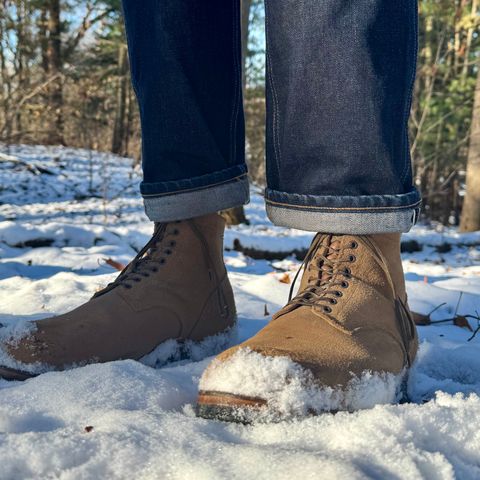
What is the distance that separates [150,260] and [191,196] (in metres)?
0.18

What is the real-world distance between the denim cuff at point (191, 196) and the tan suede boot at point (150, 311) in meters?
0.03

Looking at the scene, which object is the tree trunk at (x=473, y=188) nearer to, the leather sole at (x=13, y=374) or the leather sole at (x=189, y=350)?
the leather sole at (x=189, y=350)

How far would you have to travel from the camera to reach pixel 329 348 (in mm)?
909

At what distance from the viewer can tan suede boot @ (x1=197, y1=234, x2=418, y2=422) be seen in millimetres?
825

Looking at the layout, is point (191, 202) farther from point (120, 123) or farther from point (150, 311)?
point (120, 123)

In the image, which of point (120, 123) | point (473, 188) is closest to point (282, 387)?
point (473, 188)

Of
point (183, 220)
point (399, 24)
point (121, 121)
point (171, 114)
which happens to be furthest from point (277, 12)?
point (121, 121)

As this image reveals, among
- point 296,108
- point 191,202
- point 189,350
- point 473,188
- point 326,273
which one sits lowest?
point 473,188

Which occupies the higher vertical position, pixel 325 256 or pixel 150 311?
pixel 325 256

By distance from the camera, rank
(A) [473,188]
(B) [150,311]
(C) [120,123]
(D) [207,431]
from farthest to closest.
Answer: (C) [120,123] < (A) [473,188] < (B) [150,311] < (D) [207,431]

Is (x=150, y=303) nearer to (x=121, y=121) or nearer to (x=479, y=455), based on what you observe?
(x=479, y=455)

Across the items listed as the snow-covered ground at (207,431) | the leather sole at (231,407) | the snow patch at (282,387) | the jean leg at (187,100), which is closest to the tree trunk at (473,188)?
the snow-covered ground at (207,431)

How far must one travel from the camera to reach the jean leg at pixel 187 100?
4.01 ft

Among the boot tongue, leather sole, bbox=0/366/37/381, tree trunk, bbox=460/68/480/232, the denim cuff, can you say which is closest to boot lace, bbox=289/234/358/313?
the boot tongue
